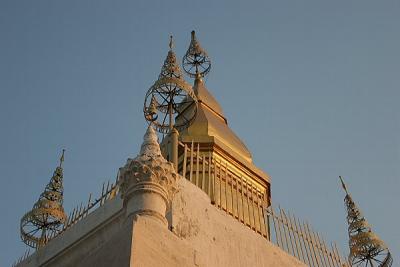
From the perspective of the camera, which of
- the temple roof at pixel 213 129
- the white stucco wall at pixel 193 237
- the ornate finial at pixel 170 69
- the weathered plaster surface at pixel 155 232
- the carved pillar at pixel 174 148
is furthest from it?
the temple roof at pixel 213 129

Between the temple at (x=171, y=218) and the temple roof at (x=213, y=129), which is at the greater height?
the temple roof at (x=213, y=129)

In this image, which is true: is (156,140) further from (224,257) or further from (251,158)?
(251,158)

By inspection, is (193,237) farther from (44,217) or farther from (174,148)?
(44,217)

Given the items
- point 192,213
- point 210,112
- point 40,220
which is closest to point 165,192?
point 192,213

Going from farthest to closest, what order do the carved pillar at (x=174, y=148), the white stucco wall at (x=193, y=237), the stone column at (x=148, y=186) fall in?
the carved pillar at (x=174, y=148) < the white stucco wall at (x=193, y=237) < the stone column at (x=148, y=186)

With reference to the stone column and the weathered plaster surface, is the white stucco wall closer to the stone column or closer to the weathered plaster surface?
the weathered plaster surface

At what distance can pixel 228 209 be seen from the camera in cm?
1272

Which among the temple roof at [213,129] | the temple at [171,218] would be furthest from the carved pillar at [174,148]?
the temple roof at [213,129]

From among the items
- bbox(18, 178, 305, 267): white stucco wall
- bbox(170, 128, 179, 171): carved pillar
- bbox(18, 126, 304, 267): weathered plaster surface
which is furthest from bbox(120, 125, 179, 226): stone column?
bbox(170, 128, 179, 171): carved pillar

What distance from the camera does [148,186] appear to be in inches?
343

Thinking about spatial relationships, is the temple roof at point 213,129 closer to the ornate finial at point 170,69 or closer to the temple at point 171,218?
the temple at point 171,218

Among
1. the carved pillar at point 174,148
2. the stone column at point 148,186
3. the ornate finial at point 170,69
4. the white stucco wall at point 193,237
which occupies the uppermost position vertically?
the ornate finial at point 170,69

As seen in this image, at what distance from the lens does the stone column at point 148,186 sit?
843cm

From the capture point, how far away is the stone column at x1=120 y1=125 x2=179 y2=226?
332 inches
